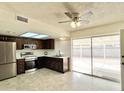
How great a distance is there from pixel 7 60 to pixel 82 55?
387cm

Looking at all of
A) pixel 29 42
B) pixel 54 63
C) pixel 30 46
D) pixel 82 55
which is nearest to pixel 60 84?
pixel 54 63

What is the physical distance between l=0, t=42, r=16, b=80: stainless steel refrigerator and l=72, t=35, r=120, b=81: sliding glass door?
3.35 metres

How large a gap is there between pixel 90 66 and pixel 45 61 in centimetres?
312

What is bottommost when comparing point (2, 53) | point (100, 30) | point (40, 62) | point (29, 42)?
point (40, 62)

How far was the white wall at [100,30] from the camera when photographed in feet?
13.3

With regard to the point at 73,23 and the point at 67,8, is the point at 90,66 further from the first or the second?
the point at 67,8

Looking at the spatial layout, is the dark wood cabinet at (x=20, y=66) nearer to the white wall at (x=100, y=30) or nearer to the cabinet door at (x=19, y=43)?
the cabinet door at (x=19, y=43)

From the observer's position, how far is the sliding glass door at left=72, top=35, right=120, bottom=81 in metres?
4.42

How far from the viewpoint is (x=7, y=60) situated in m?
4.76

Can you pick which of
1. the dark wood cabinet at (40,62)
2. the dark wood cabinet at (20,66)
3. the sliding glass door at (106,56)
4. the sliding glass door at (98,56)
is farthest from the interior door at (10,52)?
the sliding glass door at (106,56)

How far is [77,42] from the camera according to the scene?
6.10 m

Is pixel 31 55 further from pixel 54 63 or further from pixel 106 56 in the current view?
pixel 106 56

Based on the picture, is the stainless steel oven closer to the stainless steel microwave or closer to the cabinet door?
the stainless steel microwave

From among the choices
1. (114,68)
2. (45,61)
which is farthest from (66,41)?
(114,68)
